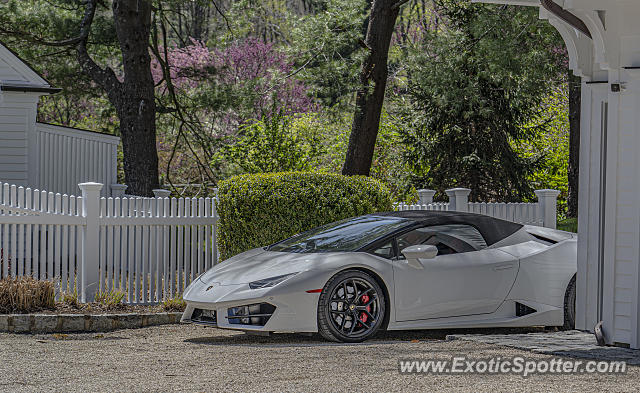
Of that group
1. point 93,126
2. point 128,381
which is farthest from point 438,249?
point 93,126

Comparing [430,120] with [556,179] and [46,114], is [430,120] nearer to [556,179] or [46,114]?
[556,179]

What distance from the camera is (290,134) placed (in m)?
22.6

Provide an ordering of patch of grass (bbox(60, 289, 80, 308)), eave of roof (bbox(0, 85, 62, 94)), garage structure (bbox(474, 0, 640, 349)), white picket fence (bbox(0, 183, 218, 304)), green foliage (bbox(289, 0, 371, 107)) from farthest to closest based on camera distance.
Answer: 1. eave of roof (bbox(0, 85, 62, 94))
2. green foliage (bbox(289, 0, 371, 107))
3. white picket fence (bbox(0, 183, 218, 304))
4. patch of grass (bbox(60, 289, 80, 308))
5. garage structure (bbox(474, 0, 640, 349))

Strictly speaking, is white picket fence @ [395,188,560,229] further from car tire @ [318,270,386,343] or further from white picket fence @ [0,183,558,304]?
car tire @ [318,270,386,343]

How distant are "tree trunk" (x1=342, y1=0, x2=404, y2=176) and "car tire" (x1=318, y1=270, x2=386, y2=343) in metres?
8.25

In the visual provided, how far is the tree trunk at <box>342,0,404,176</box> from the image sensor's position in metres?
16.3

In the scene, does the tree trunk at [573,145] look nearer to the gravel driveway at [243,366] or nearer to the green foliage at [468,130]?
the green foliage at [468,130]

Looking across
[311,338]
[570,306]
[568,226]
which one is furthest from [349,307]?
[568,226]

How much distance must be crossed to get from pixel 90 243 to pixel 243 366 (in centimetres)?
483

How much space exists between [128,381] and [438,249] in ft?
12.7

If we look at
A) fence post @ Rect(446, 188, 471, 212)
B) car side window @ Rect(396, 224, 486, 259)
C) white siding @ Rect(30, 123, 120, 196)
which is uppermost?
white siding @ Rect(30, 123, 120, 196)

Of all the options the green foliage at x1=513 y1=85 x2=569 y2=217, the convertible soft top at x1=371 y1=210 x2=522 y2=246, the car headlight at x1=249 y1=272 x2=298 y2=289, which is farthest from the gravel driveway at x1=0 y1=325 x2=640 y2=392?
the green foliage at x1=513 y1=85 x2=569 y2=217

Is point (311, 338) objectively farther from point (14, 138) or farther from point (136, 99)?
point (14, 138)

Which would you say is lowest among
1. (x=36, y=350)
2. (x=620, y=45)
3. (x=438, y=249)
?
(x=36, y=350)
